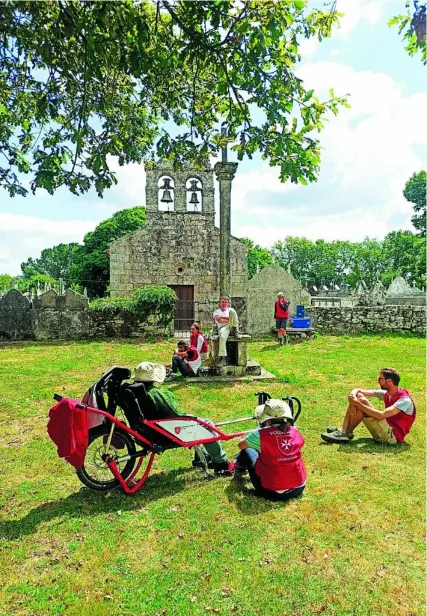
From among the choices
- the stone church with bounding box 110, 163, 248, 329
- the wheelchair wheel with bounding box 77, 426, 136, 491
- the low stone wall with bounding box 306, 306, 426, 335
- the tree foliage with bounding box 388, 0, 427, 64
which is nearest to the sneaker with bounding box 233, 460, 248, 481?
the wheelchair wheel with bounding box 77, 426, 136, 491

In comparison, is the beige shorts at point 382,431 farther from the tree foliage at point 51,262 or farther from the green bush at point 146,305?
the tree foliage at point 51,262

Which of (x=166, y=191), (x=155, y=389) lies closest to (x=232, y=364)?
(x=155, y=389)

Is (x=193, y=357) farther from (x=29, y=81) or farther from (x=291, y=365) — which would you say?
(x=29, y=81)

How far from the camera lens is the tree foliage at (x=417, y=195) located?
3694 centimetres

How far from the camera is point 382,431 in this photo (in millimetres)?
5188

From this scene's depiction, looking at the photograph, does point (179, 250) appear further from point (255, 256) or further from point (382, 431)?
point (255, 256)

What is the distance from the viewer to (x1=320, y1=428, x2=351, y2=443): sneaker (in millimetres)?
5297

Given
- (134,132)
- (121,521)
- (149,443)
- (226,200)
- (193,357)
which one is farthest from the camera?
(226,200)

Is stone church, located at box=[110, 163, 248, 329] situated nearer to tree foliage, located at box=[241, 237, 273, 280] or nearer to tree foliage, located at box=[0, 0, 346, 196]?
tree foliage, located at box=[0, 0, 346, 196]

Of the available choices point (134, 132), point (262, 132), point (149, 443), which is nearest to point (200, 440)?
point (149, 443)

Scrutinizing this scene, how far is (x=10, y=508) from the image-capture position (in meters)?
3.88

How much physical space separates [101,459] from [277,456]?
1.62 m

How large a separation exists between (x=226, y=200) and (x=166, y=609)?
813 centimetres

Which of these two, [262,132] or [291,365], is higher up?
[262,132]
